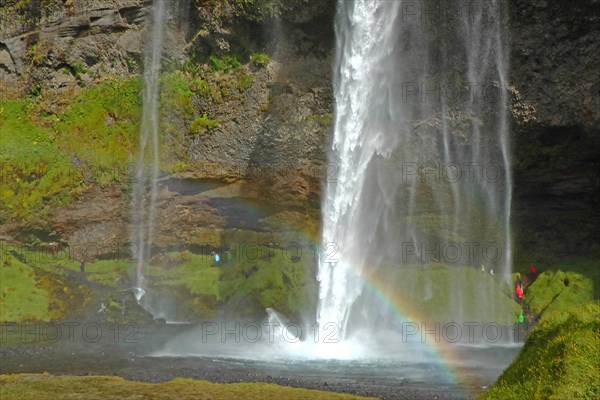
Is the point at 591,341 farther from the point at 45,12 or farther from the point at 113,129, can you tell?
the point at 45,12

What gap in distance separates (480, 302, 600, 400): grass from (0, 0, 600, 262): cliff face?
2047 cm

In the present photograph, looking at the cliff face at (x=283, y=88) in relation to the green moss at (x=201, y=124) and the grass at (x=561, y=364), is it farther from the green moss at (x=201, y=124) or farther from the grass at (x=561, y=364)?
the grass at (x=561, y=364)

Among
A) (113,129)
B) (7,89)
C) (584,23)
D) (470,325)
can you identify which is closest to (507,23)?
(584,23)

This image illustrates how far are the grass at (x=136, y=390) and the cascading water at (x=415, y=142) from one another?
40.8ft

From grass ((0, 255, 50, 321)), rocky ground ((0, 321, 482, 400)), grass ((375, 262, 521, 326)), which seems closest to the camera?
rocky ground ((0, 321, 482, 400))

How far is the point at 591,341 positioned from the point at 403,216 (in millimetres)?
25159

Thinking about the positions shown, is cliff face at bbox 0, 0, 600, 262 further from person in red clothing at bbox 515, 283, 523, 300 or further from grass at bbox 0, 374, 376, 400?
grass at bbox 0, 374, 376, 400

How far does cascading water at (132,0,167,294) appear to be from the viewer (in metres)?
34.2

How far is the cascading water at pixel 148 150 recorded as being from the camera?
3422 cm

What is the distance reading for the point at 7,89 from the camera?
37625mm

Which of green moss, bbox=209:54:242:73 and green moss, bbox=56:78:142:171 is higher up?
green moss, bbox=209:54:242:73

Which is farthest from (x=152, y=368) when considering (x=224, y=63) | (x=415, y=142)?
(x=224, y=63)

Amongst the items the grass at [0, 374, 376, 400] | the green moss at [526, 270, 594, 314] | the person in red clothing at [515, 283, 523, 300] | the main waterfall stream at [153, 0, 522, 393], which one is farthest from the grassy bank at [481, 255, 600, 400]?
the person in red clothing at [515, 283, 523, 300]

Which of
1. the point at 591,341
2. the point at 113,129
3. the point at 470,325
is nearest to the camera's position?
the point at 591,341
